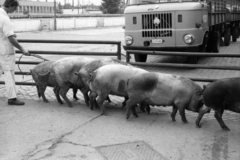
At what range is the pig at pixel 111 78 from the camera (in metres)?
5.61

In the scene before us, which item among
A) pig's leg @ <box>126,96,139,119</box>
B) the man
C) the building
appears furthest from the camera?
the building

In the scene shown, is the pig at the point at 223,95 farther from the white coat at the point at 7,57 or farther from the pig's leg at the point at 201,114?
the white coat at the point at 7,57

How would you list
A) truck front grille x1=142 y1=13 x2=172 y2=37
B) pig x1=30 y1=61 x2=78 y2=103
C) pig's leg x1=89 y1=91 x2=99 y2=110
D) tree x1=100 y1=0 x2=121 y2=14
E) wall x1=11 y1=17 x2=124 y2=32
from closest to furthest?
1. pig's leg x1=89 y1=91 x2=99 y2=110
2. pig x1=30 y1=61 x2=78 y2=103
3. truck front grille x1=142 y1=13 x2=172 y2=37
4. wall x1=11 y1=17 x2=124 y2=32
5. tree x1=100 y1=0 x2=121 y2=14

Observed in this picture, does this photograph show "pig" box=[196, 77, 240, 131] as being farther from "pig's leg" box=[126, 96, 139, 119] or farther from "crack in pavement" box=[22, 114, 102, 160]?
"crack in pavement" box=[22, 114, 102, 160]

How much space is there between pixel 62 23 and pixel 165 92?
38.0 meters

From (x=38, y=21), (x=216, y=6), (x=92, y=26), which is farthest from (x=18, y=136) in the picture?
(x=92, y=26)

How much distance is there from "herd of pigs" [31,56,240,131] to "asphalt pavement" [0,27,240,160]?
0.24 metres

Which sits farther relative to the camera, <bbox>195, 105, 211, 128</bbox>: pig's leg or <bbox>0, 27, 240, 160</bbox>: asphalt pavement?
<bbox>195, 105, 211, 128</bbox>: pig's leg

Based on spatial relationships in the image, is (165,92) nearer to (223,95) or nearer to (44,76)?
(223,95)

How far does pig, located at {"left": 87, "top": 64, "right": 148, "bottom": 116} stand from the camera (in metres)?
5.61

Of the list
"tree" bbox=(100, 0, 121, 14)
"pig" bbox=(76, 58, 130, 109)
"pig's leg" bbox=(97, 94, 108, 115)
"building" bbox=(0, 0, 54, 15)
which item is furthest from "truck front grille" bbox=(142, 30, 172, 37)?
"tree" bbox=(100, 0, 121, 14)

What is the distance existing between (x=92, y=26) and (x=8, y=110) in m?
41.5

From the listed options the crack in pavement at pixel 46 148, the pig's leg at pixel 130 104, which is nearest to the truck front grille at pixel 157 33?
the pig's leg at pixel 130 104

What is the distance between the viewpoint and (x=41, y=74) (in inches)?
256
